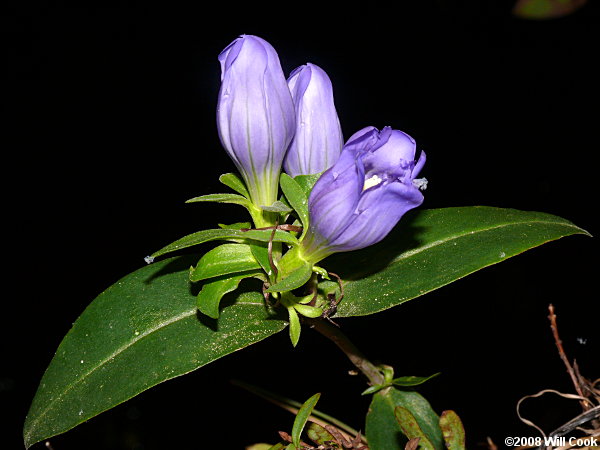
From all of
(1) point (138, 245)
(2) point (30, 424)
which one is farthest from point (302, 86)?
(1) point (138, 245)

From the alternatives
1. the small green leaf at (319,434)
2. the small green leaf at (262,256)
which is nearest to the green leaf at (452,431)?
the small green leaf at (319,434)

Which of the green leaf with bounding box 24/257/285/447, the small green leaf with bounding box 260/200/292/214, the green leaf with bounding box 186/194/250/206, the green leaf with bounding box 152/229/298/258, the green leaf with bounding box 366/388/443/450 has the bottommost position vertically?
A: the green leaf with bounding box 366/388/443/450

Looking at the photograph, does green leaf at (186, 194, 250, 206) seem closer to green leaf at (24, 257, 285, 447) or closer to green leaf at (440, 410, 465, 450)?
green leaf at (24, 257, 285, 447)

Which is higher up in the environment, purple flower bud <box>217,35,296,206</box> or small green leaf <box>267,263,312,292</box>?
purple flower bud <box>217,35,296,206</box>

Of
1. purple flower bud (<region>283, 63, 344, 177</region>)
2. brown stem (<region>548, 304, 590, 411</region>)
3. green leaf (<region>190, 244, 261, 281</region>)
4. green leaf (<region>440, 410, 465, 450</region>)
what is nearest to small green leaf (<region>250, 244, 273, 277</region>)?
green leaf (<region>190, 244, 261, 281</region>)

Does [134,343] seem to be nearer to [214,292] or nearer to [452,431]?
[214,292]

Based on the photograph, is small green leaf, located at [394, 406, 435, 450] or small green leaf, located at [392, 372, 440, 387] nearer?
small green leaf, located at [394, 406, 435, 450]

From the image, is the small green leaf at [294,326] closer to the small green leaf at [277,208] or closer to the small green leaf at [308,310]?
the small green leaf at [308,310]
